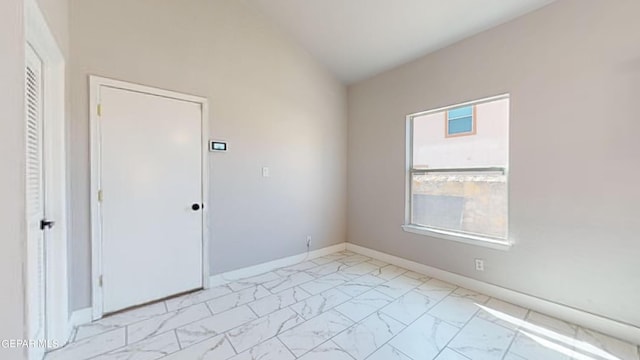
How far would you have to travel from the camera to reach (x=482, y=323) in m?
2.24

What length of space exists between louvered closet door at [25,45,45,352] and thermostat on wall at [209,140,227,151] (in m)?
1.30

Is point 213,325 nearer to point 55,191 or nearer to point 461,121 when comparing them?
point 55,191

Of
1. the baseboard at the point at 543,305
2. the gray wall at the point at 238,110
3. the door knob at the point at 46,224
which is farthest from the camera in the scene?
the gray wall at the point at 238,110

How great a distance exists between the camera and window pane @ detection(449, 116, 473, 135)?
2.95 m

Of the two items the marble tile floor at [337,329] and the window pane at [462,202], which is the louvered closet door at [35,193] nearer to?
the marble tile floor at [337,329]

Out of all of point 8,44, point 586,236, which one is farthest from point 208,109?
point 586,236

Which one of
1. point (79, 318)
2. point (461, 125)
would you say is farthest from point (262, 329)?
point (461, 125)

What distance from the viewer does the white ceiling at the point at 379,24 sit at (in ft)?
8.32

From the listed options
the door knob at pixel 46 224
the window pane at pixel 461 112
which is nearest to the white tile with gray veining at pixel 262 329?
the door knob at pixel 46 224

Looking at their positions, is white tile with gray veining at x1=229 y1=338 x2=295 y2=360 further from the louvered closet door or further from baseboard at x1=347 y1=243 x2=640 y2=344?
baseboard at x1=347 y1=243 x2=640 y2=344

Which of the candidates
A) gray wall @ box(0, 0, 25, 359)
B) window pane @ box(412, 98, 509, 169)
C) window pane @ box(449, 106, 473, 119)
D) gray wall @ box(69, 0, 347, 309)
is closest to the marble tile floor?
gray wall @ box(69, 0, 347, 309)

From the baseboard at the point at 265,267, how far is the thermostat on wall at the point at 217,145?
1.39 metres

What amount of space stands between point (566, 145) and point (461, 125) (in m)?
0.95

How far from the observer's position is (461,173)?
119 inches
